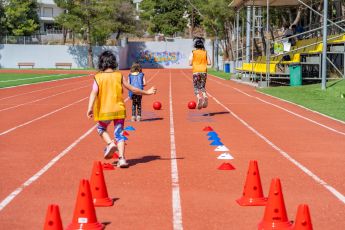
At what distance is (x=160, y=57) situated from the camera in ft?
253

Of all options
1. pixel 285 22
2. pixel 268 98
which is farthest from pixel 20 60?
pixel 268 98

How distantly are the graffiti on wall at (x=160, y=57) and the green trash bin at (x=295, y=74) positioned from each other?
49.2 m

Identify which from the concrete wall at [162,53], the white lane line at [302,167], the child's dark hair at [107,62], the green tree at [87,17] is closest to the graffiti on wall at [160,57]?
the concrete wall at [162,53]

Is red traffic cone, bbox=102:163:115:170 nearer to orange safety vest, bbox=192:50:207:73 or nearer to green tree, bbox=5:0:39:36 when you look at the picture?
orange safety vest, bbox=192:50:207:73

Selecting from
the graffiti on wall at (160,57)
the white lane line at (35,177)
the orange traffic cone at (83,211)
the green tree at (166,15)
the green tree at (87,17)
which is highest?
the green tree at (166,15)

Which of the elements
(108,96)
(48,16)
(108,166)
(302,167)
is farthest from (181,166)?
(48,16)

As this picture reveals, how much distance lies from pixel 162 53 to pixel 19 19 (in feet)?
68.8

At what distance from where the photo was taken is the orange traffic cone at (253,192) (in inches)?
257

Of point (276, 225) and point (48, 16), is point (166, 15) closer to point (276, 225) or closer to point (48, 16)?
point (48, 16)

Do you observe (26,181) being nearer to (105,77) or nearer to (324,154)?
(105,77)

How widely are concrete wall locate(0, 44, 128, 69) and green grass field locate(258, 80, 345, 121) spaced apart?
45269mm

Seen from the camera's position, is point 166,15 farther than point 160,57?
Yes

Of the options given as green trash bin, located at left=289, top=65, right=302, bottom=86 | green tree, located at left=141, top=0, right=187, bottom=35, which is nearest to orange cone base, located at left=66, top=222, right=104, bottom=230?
green trash bin, located at left=289, top=65, right=302, bottom=86

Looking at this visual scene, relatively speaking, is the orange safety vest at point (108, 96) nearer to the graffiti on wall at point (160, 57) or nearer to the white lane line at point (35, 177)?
the white lane line at point (35, 177)
